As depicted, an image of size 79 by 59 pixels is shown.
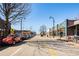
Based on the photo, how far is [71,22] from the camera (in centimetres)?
6494

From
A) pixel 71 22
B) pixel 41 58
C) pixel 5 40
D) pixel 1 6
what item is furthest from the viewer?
pixel 71 22

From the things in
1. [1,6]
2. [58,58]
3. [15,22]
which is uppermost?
[1,6]

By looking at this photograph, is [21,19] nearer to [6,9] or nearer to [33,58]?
[6,9]

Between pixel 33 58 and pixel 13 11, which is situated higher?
pixel 13 11

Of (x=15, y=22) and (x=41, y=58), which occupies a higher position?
(x=15, y=22)

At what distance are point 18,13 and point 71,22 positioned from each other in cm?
2011

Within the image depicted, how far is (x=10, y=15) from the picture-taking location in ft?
164

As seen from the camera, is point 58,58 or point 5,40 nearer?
point 58,58

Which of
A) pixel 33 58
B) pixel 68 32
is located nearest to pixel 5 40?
pixel 33 58

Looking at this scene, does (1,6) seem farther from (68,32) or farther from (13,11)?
(68,32)

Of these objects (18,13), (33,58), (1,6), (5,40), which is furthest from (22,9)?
(33,58)

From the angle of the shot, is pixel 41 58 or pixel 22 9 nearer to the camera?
pixel 41 58

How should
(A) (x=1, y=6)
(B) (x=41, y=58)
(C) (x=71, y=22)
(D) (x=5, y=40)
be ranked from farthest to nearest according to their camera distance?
(C) (x=71, y=22)
(A) (x=1, y=6)
(D) (x=5, y=40)
(B) (x=41, y=58)

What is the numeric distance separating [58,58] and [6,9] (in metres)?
35.0
